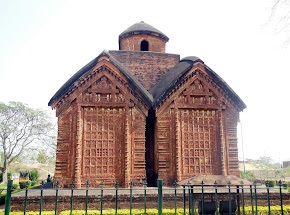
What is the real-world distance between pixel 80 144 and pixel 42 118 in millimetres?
24760

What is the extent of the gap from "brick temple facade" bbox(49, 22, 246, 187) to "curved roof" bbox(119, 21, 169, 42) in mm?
5548

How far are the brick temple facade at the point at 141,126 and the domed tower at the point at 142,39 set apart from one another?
507 cm

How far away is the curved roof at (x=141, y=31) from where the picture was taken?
68.5 ft

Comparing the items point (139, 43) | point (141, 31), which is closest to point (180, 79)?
point (139, 43)

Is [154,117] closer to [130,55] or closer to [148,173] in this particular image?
[148,173]

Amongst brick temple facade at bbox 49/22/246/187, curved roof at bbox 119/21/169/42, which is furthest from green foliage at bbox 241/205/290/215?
curved roof at bbox 119/21/169/42

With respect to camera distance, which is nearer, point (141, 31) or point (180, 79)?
point (180, 79)

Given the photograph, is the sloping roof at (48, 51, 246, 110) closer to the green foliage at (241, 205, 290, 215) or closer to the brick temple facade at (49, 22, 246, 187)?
the brick temple facade at (49, 22, 246, 187)

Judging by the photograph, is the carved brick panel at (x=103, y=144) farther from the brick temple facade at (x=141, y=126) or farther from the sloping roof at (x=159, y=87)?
the sloping roof at (x=159, y=87)

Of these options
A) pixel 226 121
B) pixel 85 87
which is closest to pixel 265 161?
pixel 226 121

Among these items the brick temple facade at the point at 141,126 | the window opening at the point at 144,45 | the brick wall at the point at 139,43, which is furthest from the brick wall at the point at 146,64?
the brick temple facade at the point at 141,126

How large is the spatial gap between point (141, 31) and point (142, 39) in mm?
598

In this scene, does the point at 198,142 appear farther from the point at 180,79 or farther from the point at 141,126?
the point at 180,79

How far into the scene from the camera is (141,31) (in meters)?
20.8
